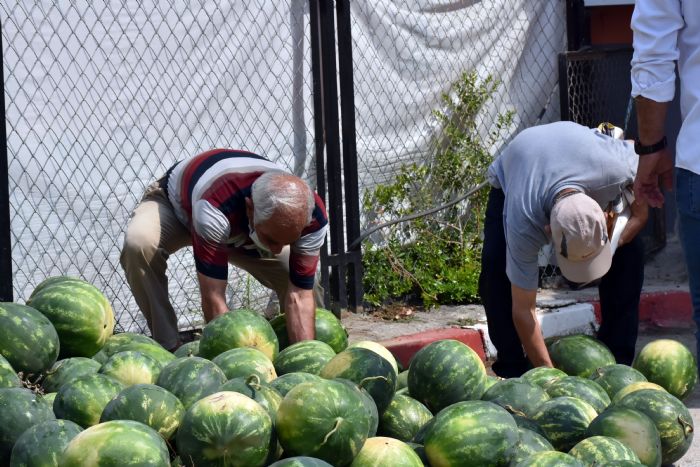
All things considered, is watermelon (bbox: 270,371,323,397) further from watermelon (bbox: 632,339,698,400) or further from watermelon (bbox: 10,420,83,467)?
watermelon (bbox: 632,339,698,400)

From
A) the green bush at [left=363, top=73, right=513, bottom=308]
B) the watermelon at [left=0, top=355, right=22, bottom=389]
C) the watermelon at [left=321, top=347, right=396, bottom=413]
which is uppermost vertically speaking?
the watermelon at [left=0, top=355, right=22, bottom=389]

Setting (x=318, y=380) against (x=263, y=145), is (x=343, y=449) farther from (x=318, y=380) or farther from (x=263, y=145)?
(x=263, y=145)

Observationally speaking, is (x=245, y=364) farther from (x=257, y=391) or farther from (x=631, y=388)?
(x=631, y=388)

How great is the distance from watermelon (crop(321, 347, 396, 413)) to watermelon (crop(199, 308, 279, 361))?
426 mm

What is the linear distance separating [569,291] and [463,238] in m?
0.91

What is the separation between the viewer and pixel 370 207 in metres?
7.45

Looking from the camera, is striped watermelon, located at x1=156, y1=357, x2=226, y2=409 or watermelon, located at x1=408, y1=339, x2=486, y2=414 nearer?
striped watermelon, located at x1=156, y1=357, x2=226, y2=409

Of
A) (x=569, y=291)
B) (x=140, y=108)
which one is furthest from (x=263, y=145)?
(x=569, y=291)

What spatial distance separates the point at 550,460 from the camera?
2977 mm

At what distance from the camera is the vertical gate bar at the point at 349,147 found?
6953mm

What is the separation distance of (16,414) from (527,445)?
1544 millimetres

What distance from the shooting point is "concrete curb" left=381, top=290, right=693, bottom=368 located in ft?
21.3

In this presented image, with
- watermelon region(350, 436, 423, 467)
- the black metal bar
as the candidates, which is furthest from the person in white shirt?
the black metal bar

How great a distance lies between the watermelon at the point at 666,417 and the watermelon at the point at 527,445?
0.52 m
